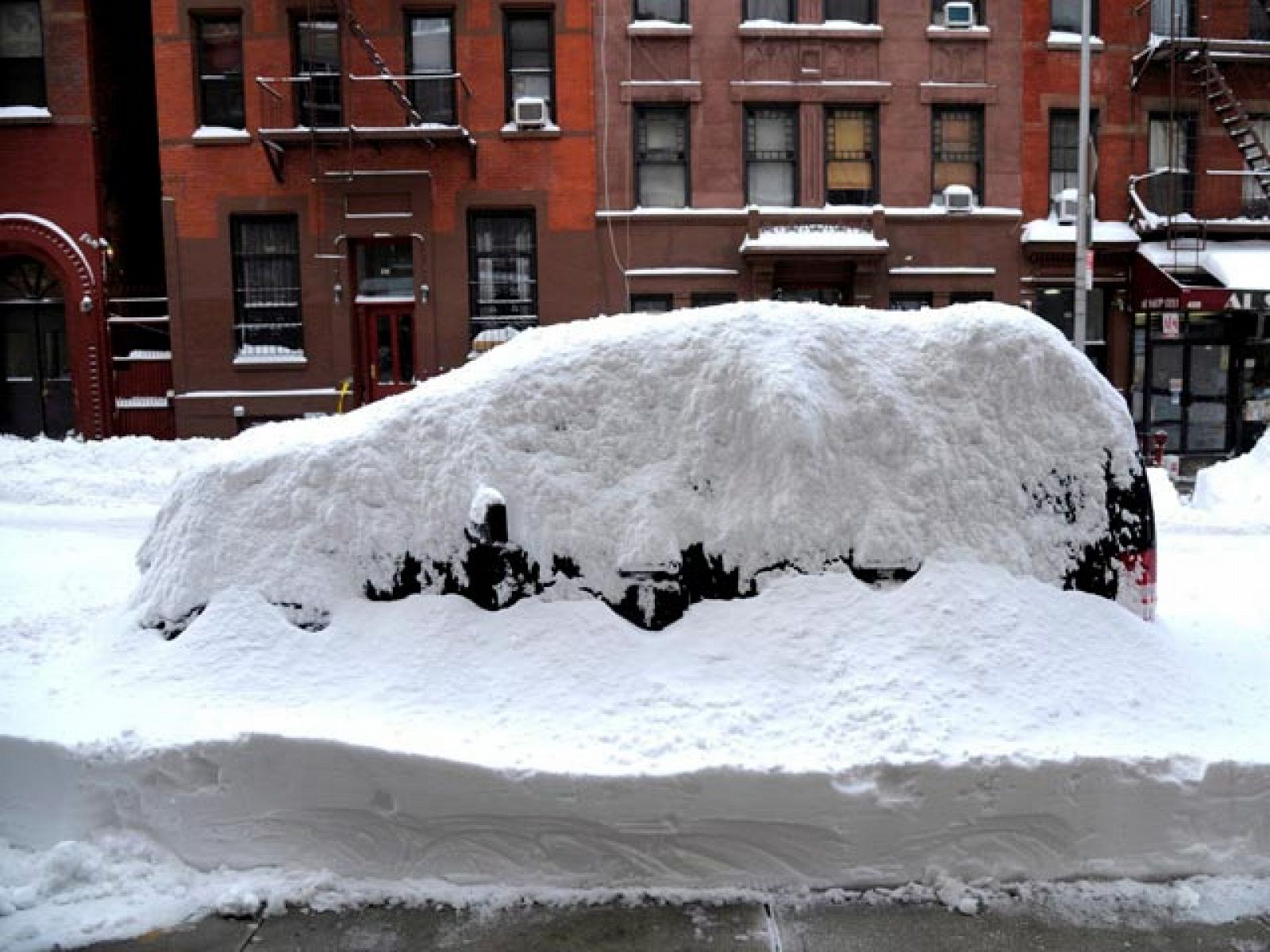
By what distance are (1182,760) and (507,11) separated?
19121 millimetres

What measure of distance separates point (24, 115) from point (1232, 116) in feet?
77.6

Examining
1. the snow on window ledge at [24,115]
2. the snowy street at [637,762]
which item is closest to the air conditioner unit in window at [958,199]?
the snowy street at [637,762]

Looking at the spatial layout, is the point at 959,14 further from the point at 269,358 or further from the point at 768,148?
the point at 269,358

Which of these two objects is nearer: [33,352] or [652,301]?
[652,301]

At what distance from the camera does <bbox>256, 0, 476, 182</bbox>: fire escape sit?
60.0ft

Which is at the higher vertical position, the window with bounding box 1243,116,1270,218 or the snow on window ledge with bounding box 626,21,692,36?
the snow on window ledge with bounding box 626,21,692,36

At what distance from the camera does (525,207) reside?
763 inches

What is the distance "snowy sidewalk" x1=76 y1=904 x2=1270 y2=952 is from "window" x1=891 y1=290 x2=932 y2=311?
17388 millimetres

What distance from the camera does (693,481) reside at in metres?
4.33

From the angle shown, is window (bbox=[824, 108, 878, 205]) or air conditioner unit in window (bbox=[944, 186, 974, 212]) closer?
air conditioner unit in window (bbox=[944, 186, 974, 212])

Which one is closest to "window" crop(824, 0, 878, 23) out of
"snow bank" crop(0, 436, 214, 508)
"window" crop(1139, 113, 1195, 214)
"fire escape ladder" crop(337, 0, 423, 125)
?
"window" crop(1139, 113, 1195, 214)

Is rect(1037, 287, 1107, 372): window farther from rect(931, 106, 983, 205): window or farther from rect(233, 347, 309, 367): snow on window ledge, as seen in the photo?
rect(233, 347, 309, 367): snow on window ledge

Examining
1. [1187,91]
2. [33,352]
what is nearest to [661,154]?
[1187,91]

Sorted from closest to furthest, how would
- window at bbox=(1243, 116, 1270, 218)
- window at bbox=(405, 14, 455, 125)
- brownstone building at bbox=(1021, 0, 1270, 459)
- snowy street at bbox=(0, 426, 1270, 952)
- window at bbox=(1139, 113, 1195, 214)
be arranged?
1. snowy street at bbox=(0, 426, 1270, 952)
2. window at bbox=(405, 14, 455, 125)
3. brownstone building at bbox=(1021, 0, 1270, 459)
4. window at bbox=(1139, 113, 1195, 214)
5. window at bbox=(1243, 116, 1270, 218)
